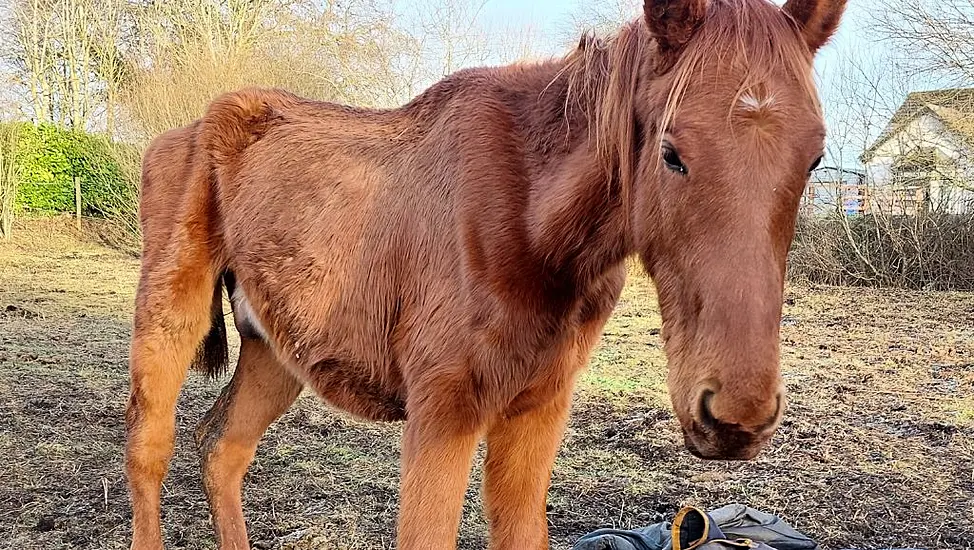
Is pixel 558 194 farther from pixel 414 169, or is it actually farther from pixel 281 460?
pixel 281 460

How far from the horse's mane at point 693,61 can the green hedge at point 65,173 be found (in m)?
18.7

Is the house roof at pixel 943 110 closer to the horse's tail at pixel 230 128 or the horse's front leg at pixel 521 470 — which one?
the horse's tail at pixel 230 128

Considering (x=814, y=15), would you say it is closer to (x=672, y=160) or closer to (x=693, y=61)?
(x=693, y=61)

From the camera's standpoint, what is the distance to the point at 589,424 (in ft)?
17.3

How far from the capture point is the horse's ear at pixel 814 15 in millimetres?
1714

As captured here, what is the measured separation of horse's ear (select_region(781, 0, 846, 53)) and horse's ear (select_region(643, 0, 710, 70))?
0.24 metres

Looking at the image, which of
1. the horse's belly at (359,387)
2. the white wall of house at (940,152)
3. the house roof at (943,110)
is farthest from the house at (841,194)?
the horse's belly at (359,387)

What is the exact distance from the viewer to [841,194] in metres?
13.2

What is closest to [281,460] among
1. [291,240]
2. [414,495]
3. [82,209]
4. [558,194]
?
[291,240]

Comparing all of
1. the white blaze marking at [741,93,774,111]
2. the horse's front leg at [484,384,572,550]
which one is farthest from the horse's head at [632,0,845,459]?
the horse's front leg at [484,384,572,550]

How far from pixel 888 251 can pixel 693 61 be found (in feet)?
43.7

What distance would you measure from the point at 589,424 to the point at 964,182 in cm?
1046

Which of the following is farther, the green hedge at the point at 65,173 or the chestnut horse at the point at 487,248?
the green hedge at the point at 65,173

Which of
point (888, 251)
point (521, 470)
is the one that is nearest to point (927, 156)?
point (888, 251)
